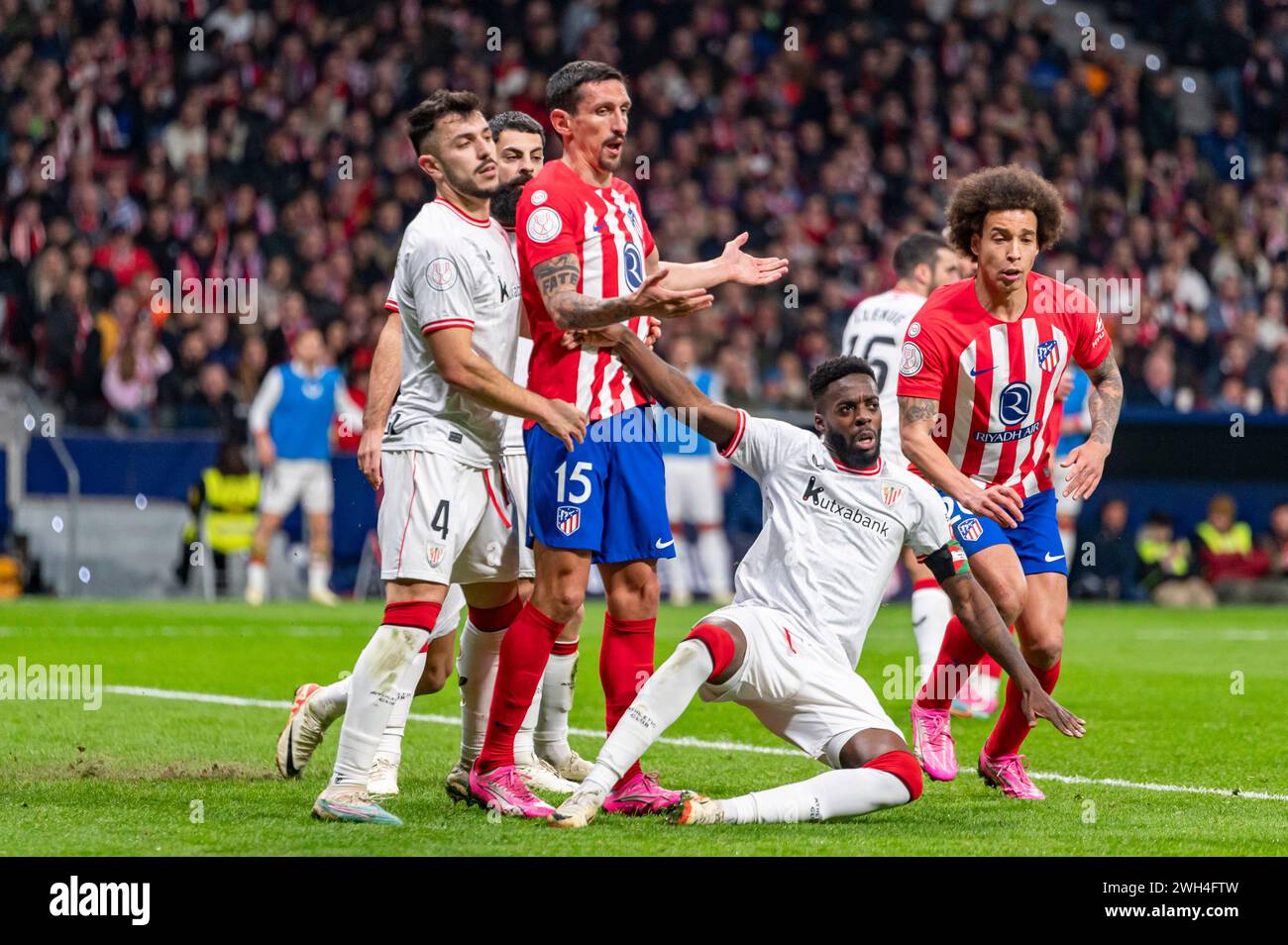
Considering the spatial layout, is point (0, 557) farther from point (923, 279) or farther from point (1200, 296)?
point (1200, 296)

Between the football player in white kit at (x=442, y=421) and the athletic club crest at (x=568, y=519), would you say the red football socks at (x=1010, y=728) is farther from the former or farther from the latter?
the football player in white kit at (x=442, y=421)

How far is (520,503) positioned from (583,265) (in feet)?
2.86

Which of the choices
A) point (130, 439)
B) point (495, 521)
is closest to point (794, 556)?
point (495, 521)

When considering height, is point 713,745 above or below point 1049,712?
below

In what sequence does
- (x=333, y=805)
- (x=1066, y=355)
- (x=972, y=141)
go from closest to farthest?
(x=333, y=805) < (x=1066, y=355) < (x=972, y=141)

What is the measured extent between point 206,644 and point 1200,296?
13.7 metres

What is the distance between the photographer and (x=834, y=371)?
20.8 ft

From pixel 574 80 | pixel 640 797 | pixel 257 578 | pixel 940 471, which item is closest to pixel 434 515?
pixel 640 797

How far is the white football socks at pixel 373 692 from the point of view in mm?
5938

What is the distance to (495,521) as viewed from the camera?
6301mm

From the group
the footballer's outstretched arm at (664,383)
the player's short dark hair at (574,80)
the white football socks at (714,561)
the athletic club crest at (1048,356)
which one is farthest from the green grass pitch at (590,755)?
the white football socks at (714,561)

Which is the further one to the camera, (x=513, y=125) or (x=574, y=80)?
(x=513, y=125)

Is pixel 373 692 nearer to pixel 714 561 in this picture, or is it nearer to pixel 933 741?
pixel 933 741

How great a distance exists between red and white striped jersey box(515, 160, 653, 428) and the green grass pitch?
142cm
